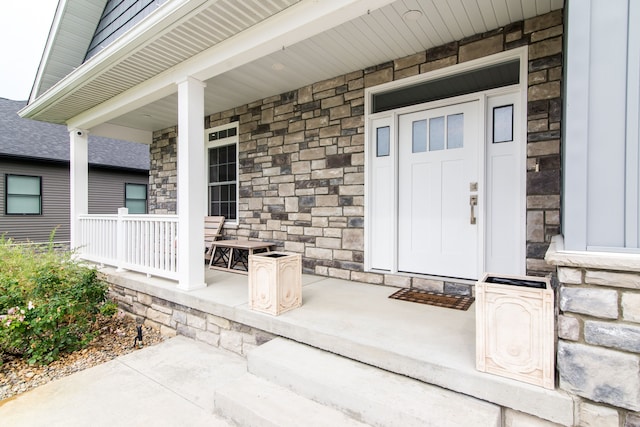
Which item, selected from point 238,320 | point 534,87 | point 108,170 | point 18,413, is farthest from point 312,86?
point 108,170

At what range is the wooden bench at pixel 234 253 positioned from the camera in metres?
4.34

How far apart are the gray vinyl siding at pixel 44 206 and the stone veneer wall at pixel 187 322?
753cm

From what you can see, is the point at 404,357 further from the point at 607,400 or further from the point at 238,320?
the point at 238,320

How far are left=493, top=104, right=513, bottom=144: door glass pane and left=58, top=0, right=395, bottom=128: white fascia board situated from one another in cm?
150

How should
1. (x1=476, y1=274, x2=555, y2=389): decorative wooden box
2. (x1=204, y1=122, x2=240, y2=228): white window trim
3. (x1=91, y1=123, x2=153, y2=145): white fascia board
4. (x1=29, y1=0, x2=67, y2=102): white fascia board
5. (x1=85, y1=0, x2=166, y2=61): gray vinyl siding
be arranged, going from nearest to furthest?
(x1=476, y1=274, x2=555, y2=389): decorative wooden box < (x1=85, y1=0, x2=166, y2=61): gray vinyl siding < (x1=29, y1=0, x2=67, y2=102): white fascia board < (x1=204, y1=122, x2=240, y2=228): white window trim < (x1=91, y1=123, x2=153, y2=145): white fascia board

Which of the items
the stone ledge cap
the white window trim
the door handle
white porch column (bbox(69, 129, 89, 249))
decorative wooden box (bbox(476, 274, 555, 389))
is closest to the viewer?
the stone ledge cap

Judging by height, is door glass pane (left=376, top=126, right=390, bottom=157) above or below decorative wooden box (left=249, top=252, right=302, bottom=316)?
above

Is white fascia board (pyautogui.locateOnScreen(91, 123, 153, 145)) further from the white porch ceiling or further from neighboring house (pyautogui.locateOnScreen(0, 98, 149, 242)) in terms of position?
neighboring house (pyautogui.locateOnScreen(0, 98, 149, 242))

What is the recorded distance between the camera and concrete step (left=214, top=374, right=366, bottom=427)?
1716mm

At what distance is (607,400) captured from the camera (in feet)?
4.65

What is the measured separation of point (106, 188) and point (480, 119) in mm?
12216

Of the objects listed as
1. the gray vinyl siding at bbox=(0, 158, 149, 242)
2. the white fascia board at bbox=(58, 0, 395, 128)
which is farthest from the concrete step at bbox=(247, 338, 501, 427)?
the gray vinyl siding at bbox=(0, 158, 149, 242)

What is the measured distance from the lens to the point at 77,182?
5285 mm

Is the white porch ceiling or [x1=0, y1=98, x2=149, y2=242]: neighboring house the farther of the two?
[x1=0, y1=98, x2=149, y2=242]: neighboring house
